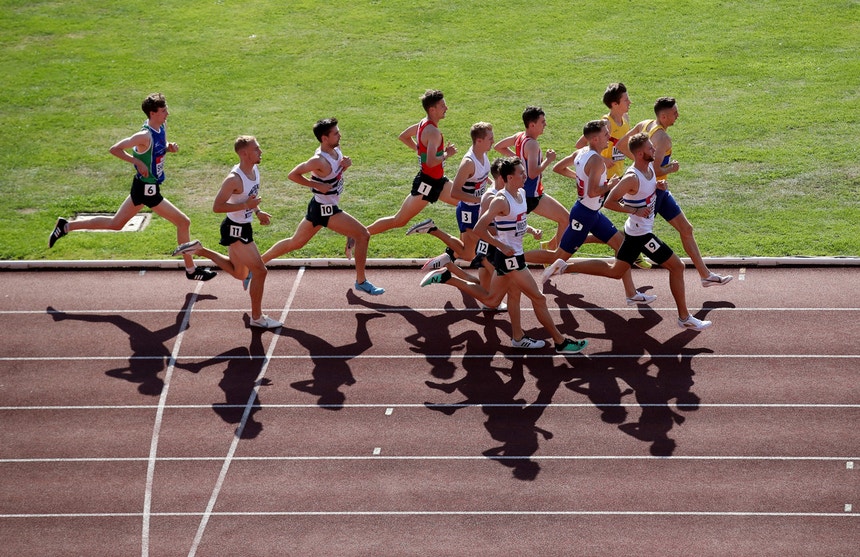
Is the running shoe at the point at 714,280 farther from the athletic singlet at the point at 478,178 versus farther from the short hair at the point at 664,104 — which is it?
the athletic singlet at the point at 478,178

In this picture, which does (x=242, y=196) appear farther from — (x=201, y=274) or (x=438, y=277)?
(x=438, y=277)

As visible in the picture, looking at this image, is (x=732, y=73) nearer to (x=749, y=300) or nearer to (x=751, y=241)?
(x=751, y=241)

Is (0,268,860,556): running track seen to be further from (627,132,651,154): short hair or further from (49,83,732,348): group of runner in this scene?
(627,132,651,154): short hair

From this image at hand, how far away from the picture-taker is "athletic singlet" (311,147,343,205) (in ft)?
42.7

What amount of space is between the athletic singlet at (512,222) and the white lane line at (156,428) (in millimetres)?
4067

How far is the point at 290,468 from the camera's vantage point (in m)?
10.7

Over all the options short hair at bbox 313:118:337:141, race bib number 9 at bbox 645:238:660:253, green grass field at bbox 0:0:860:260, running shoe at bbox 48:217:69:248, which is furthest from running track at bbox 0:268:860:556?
short hair at bbox 313:118:337:141

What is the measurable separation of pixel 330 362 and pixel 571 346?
276cm

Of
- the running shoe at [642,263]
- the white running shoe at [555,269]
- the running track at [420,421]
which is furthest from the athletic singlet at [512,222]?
the running shoe at [642,263]

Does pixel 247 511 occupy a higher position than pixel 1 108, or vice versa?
pixel 1 108

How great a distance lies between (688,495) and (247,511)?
4.13 m

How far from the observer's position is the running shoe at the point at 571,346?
12.2 meters

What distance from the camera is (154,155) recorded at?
44.3ft

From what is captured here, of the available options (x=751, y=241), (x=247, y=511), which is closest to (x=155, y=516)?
(x=247, y=511)
